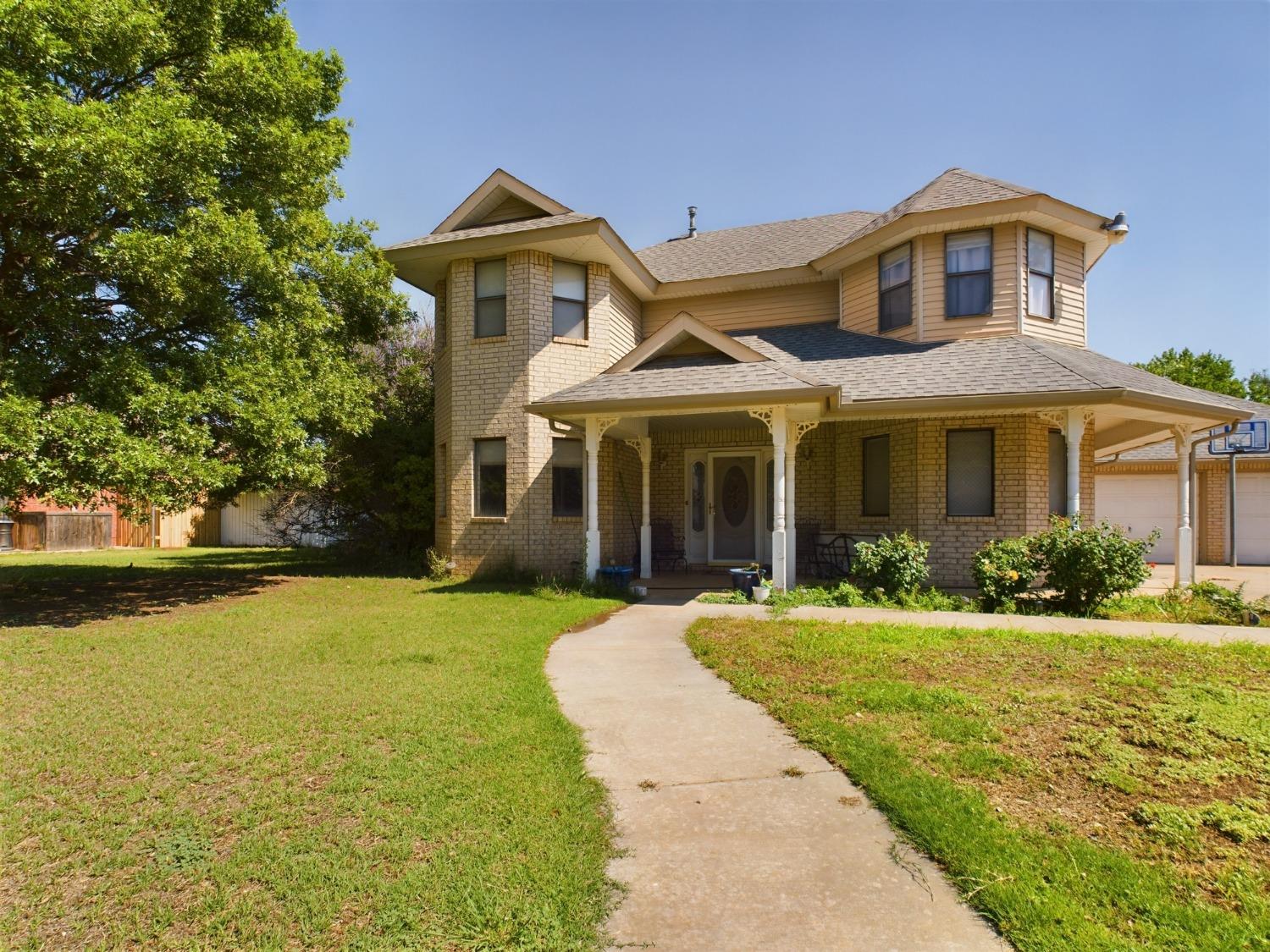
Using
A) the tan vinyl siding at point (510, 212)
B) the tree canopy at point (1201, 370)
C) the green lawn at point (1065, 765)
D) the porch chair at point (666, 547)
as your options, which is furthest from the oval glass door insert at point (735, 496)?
the tree canopy at point (1201, 370)

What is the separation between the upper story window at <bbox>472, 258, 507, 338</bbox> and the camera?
1305 centimetres

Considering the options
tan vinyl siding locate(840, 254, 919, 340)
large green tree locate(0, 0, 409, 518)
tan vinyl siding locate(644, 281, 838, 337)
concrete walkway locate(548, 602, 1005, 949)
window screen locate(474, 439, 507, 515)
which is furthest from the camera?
tan vinyl siding locate(644, 281, 838, 337)

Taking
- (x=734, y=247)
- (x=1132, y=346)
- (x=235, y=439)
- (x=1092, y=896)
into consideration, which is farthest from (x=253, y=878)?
(x=1132, y=346)

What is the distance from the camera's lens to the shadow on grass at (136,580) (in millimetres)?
9547

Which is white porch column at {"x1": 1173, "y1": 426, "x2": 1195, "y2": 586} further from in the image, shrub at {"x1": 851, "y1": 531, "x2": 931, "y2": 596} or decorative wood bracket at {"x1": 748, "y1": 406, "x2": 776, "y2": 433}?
decorative wood bracket at {"x1": 748, "y1": 406, "x2": 776, "y2": 433}

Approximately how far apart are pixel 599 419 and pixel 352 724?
694 cm

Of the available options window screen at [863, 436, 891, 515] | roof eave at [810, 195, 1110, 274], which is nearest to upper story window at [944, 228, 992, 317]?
roof eave at [810, 195, 1110, 274]

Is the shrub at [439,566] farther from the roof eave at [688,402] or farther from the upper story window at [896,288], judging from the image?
the upper story window at [896,288]

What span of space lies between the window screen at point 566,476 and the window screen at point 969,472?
6792 millimetres

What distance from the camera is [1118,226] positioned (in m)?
12.0

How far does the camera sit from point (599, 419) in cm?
1084

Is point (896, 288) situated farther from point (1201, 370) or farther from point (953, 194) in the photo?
point (1201, 370)

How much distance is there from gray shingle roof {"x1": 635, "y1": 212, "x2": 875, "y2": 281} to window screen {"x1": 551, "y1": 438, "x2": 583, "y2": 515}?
506 cm

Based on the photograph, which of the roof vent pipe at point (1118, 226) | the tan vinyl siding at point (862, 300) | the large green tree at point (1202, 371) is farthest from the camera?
the large green tree at point (1202, 371)
